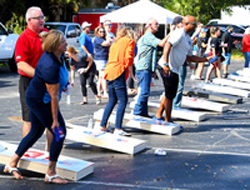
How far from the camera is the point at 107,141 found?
651cm

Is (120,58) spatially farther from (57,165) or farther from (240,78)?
(240,78)

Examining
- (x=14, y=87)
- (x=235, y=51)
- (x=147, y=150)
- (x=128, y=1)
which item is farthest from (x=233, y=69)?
(x=128, y=1)

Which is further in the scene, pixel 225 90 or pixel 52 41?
pixel 225 90

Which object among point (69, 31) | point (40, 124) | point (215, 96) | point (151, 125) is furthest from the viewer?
point (69, 31)

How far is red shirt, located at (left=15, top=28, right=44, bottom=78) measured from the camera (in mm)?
5500

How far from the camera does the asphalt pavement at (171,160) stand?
17.0 ft

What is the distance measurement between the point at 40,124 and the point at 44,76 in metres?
0.72

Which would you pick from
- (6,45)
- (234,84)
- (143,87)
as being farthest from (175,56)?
(6,45)

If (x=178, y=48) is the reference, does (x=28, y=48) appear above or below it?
above

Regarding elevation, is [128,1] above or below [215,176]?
above

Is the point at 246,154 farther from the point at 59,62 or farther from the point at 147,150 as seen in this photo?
the point at 59,62

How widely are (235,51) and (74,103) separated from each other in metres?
21.8

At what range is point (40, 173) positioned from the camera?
552 centimetres

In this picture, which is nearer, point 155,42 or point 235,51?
point 155,42
